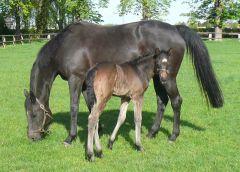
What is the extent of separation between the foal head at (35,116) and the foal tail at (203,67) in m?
3.05

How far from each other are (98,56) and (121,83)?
4.01 ft

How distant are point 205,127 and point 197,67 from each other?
1532mm

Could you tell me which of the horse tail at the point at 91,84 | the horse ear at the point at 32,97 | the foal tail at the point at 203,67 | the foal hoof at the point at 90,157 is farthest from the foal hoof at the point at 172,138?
the horse ear at the point at 32,97

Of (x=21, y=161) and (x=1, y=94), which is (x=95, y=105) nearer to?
(x=21, y=161)

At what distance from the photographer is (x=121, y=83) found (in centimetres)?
623

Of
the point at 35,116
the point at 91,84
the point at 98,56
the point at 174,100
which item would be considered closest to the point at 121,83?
the point at 91,84

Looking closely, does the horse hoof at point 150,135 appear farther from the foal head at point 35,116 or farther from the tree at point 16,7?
the tree at point 16,7

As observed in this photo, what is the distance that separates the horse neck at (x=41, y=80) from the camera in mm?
7238

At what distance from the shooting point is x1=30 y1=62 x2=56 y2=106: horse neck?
23.7ft

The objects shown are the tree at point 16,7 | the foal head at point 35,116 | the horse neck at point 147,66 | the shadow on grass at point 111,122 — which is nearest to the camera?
the horse neck at point 147,66

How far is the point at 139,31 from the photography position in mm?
7480

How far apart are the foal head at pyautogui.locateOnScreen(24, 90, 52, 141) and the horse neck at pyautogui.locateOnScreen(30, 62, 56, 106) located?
0.53ft

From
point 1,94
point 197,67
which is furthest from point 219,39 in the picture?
point 197,67

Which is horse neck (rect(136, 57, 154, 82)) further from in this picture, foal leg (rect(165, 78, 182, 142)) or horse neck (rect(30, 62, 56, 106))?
horse neck (rect(30, 62, 56, 106))
